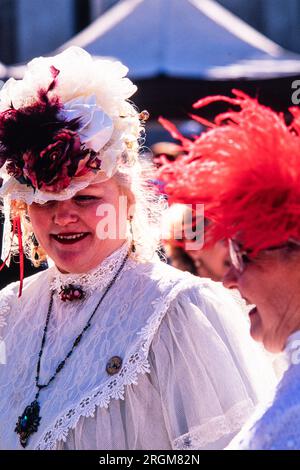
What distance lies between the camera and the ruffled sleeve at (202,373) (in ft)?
8.94

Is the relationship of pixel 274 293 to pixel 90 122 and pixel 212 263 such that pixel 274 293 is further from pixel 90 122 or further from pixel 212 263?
pixel 212 263

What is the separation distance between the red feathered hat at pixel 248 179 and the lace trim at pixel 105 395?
26.5 inches

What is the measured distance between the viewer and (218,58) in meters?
6.22

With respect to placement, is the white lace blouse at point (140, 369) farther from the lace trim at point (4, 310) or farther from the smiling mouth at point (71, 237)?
the smiling mouth at point (71, 237)

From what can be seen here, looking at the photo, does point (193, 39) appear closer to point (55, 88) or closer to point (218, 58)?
point (218, 58)

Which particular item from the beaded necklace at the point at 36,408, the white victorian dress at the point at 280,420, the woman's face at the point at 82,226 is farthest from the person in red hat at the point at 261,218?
the beaded necklace at the point at 36,408

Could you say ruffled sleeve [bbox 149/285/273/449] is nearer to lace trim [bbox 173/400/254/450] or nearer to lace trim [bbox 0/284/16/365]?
lace trim [bbox 173/400/254/450]

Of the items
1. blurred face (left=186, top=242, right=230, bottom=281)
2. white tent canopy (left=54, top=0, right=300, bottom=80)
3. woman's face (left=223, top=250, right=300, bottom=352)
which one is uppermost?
white tent canopy (left=54, top=0, right=300, bottom=80)

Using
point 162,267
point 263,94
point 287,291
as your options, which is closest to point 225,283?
point 287,291

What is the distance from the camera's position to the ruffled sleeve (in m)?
2.72

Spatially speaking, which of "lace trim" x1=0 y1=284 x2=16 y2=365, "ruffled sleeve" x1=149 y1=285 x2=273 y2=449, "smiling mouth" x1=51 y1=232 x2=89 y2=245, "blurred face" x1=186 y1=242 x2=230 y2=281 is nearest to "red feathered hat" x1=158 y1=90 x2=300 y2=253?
"ruffled sleeve" x1=149 y1=285 x2=273 y2=449

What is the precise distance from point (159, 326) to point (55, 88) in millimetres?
855

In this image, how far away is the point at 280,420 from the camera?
2.06 meters

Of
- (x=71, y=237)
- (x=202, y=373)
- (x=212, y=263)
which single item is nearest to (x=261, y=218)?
(x=202, y=373)
